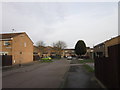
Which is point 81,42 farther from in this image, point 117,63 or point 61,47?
point 117,63

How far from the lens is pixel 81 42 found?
62.9 metres

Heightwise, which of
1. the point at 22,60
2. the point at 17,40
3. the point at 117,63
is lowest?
the point at 22,60

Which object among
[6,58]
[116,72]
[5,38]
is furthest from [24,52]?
[116,72]

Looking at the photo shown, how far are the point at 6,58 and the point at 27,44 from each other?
12915mm

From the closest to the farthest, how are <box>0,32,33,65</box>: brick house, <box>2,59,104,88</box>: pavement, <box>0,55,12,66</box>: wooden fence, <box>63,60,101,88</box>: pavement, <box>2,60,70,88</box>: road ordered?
<box>63,60,101,88</box>: pavement → <box>2,59,104,88</box>: pavement → <box>2,60,70,88</box>: road → <box>0,55,12,66</box>: wooden fence → <box>0,32,33,65</box>: brick house

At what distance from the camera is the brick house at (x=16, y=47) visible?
29.6 meters

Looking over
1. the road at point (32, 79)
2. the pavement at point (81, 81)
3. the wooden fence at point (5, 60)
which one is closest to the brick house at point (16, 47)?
the wooden fence at point (5, 60)

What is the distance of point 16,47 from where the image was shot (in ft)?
102

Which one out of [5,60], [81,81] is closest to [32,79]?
[81,81]

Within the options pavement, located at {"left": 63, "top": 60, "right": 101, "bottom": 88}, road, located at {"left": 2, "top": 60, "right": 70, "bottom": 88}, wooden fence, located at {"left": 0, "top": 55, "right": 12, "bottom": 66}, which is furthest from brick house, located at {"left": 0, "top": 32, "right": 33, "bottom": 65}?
pavement, located at {"left": 63, "top": 60, "right": 101, "bottom": 88}

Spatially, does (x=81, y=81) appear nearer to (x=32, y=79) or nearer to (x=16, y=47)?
(x=32, y=79)

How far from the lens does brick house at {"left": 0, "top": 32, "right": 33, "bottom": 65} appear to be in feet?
97.1

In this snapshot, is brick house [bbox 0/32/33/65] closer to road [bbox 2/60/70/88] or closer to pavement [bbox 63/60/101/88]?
road [bbox 2/60/70/88]

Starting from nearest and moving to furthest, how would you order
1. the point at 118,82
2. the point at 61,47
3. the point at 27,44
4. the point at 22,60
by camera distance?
the point at 118,82
the point at 22,60
the point at 27,44
the point at 61,47
